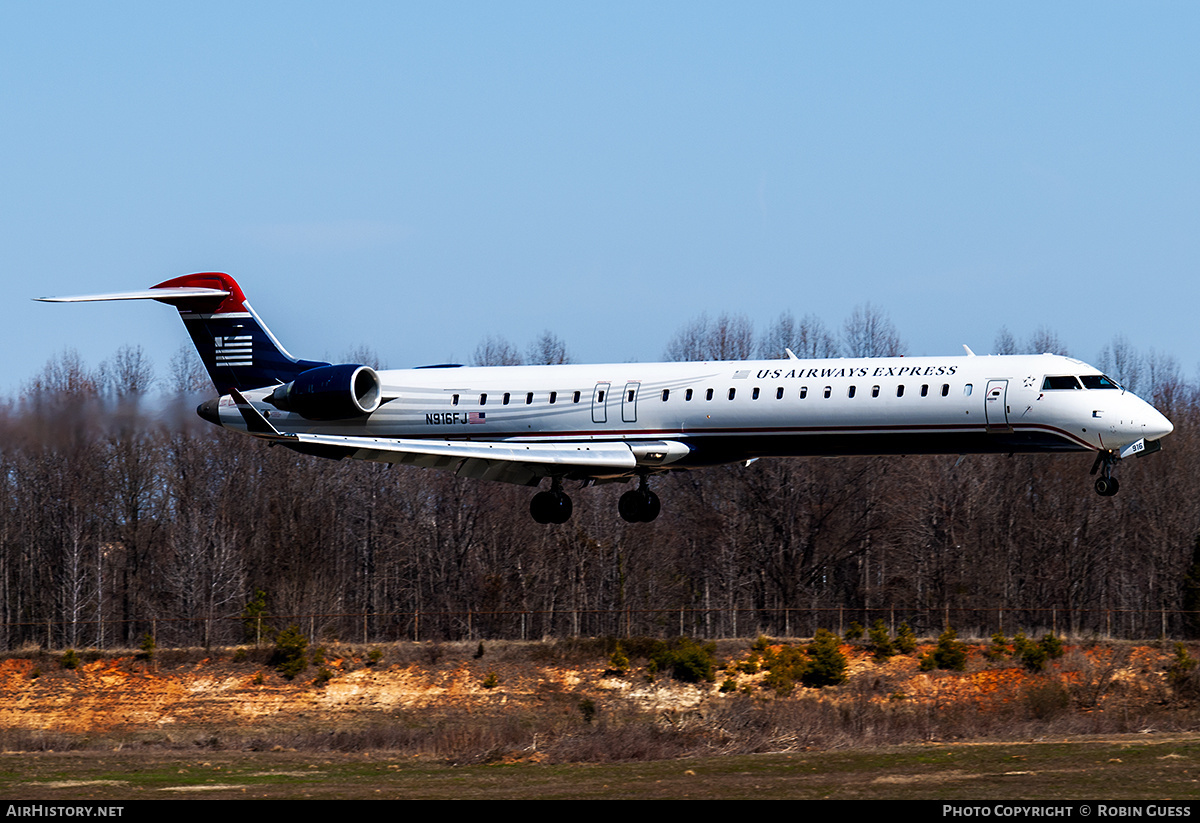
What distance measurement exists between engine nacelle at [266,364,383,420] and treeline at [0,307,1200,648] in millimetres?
25232

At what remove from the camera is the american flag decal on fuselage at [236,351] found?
34.8 m

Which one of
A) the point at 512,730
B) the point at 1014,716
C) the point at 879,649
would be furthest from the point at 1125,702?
the point at 512,730

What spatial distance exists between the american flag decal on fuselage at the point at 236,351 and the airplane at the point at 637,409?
33mm

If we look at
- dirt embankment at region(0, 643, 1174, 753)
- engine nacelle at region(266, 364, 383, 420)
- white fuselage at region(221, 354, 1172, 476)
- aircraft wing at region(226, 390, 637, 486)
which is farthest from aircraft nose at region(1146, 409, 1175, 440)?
engine nacelle at region(266, 364, 383, 420)

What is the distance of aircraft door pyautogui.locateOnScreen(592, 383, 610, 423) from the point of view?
30.8 metres

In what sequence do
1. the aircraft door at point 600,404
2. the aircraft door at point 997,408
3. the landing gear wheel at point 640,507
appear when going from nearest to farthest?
the aircraft door at point 997,408
the aircraft door at point 600,404
the landing gear wheel at point 640,507

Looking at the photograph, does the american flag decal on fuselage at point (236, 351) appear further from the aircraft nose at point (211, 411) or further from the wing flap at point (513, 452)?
the wing flap at point (513, 452)

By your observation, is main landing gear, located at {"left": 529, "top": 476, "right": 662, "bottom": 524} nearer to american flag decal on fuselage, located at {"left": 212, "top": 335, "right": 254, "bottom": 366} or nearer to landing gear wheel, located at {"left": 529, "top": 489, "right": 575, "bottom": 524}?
landing gear wheel, located at {"left": 529, "top": 489, "right": 575, "bottom": 524}

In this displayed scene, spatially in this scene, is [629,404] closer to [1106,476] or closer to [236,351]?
[1106,476]

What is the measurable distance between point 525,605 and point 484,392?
2935 centimetres

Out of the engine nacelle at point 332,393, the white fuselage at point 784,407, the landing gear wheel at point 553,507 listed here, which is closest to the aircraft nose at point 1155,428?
the white fuselage at point 784,407

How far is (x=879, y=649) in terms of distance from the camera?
44156 mm

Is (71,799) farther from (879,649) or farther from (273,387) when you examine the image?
(879,649)

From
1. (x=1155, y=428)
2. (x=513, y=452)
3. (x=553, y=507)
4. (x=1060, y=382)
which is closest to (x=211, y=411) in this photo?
(x=513, y=452)
